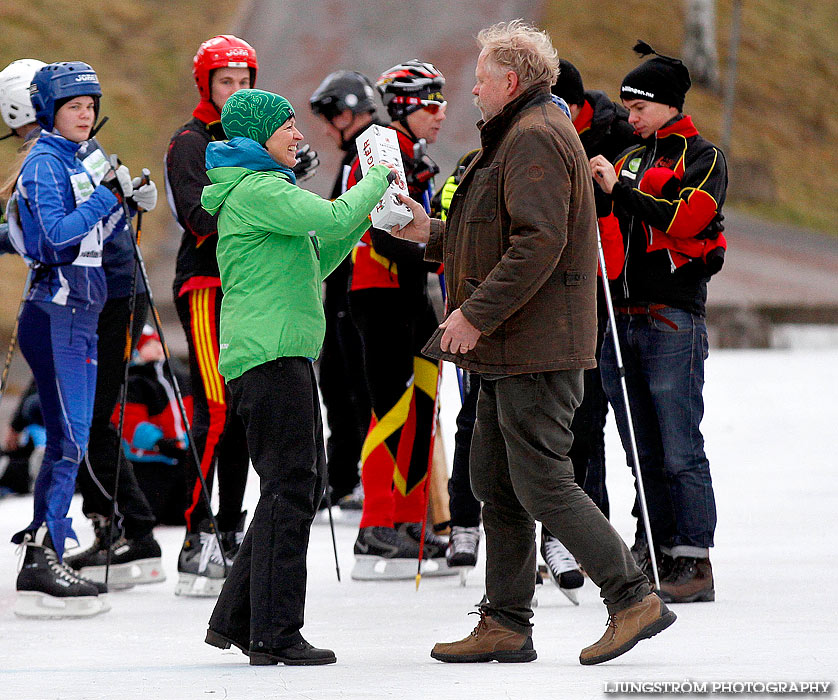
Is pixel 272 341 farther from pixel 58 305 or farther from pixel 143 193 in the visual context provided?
pixel 143 193

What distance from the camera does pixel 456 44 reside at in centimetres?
2288

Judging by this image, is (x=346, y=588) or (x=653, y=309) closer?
(x=653, y=309)

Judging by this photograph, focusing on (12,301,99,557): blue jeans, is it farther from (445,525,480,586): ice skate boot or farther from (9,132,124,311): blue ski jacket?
(445,525,480,586): ice skate boot

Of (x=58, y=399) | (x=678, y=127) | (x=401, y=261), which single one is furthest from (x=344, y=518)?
(x=678, y=127)

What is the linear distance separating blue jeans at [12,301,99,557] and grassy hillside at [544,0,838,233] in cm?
1716

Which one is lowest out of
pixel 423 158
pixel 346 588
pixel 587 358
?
pixel 346 588

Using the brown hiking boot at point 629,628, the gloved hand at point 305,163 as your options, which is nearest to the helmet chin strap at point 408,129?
the gloved hand at point 305,163

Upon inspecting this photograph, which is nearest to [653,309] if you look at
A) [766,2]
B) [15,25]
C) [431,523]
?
[431,523]

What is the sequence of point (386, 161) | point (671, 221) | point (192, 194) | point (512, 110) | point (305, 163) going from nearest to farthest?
point (512, 110), point (386, 161), point (671, 221), point (305, 163), point (192, 194)

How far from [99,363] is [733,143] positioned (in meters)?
19.4

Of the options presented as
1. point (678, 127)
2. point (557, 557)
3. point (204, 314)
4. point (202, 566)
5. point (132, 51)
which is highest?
point (132, 51)

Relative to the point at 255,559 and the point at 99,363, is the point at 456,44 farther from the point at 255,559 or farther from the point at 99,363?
the point at 255,559

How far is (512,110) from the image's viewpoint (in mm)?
4051

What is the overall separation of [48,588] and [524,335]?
2320 mm
